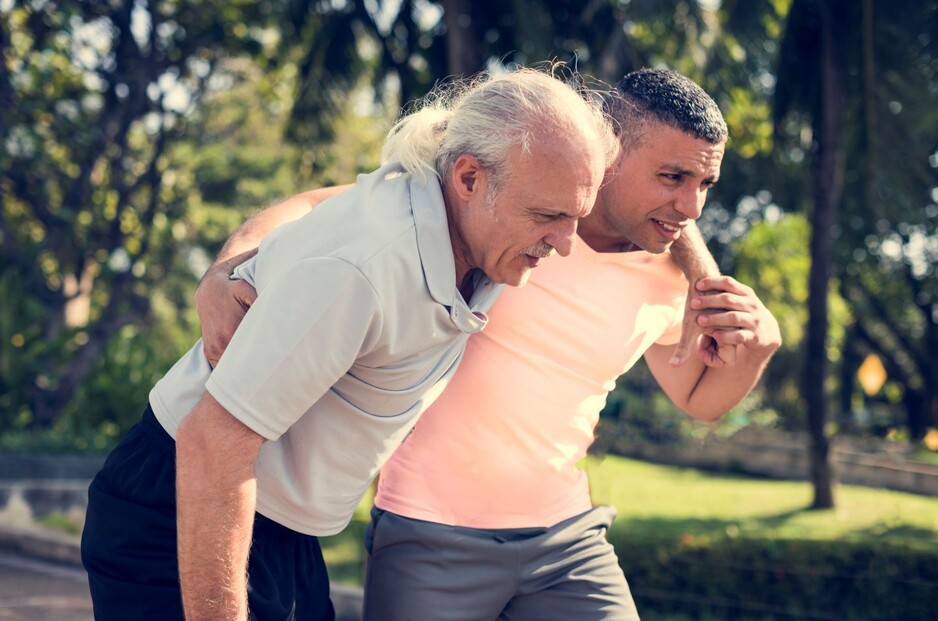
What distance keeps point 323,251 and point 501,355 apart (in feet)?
2.53

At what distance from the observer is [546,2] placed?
36.1 feet

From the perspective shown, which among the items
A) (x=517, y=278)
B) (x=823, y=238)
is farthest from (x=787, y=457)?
(x=517, y=278)

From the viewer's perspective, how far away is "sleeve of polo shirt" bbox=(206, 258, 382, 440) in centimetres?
167

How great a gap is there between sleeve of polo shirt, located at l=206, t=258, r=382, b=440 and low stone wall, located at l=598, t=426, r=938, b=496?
1653 centimetres

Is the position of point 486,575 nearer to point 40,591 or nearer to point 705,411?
point 705,411

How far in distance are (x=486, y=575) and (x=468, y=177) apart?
945mm

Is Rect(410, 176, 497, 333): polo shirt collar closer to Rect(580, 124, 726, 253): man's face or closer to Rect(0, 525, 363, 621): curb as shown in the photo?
Rect(580, 124, 726, 253): man's face

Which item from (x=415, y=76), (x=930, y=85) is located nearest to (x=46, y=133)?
(x=415, y=76)

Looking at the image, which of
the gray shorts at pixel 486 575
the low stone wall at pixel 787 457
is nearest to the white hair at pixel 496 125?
the gray shorts at pixel 486 575

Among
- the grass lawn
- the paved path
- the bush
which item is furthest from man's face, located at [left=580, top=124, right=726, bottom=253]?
the grass lawn

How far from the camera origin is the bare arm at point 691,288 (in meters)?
2.46

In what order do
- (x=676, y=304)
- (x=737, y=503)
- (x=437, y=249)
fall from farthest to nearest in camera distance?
(x=737, y=503), (x=676, y=304), (x=437, y=249)

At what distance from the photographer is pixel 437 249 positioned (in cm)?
183

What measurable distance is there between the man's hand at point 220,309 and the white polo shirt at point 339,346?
5 centimetres
